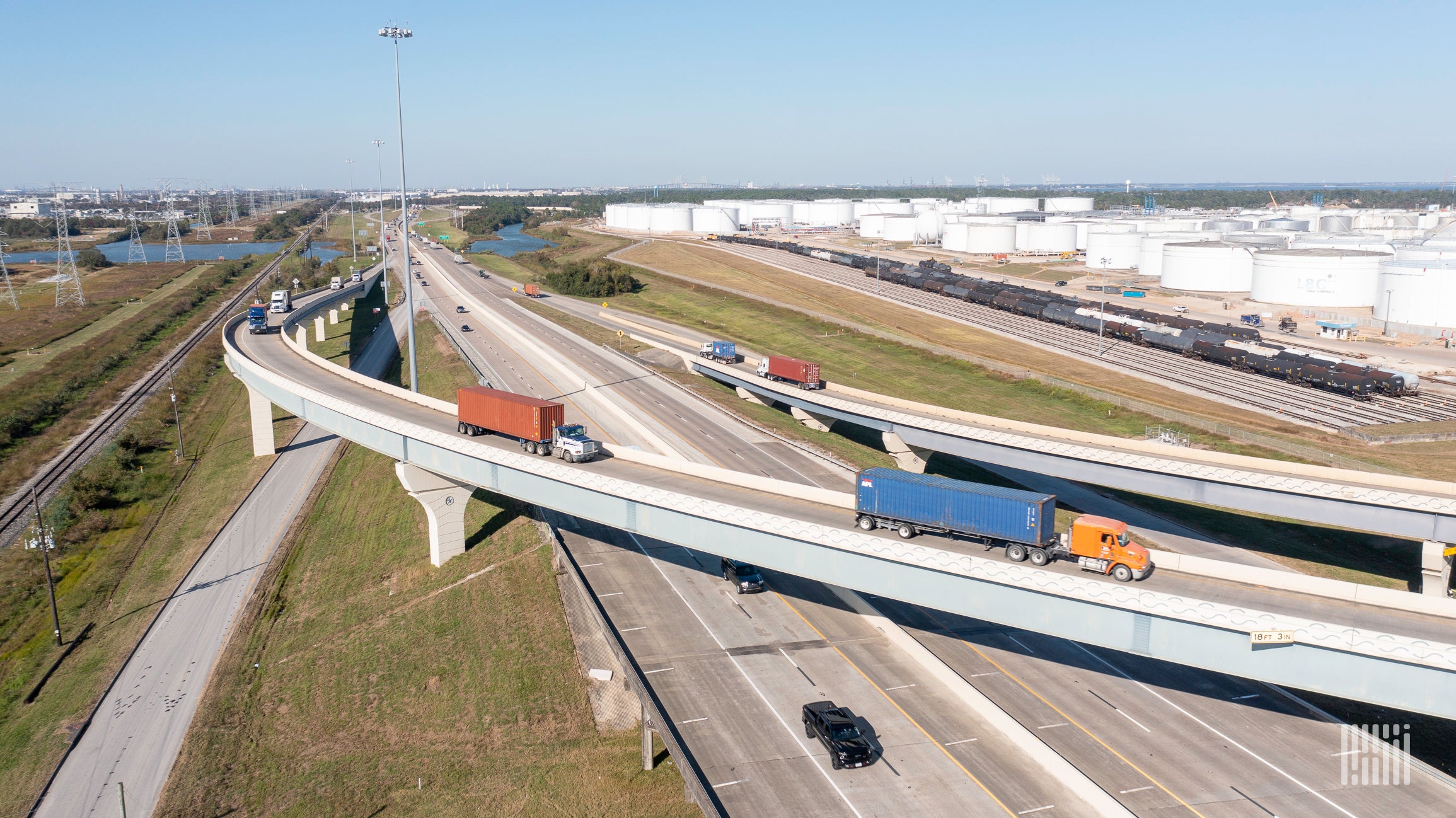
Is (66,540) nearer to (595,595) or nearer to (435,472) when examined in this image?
(435,472)

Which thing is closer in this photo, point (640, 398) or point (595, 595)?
point (595, 595)

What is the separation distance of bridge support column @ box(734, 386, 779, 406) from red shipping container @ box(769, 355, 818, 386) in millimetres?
5338

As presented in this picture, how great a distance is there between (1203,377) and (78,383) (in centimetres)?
12127

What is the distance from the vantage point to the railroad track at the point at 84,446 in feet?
206

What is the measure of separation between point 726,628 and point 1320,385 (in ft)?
237

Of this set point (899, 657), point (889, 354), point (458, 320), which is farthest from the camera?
point (458, 320)

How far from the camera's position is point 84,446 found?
79.3m

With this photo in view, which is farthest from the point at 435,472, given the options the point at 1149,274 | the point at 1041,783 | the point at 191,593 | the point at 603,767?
the point at 1149,274

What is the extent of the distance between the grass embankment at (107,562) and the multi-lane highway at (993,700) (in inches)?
946

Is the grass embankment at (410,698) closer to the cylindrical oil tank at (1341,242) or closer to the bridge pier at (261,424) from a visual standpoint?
the bridge pier at (261,424)

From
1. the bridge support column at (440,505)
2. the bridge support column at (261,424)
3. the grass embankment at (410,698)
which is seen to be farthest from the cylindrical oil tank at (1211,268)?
the bridge support column at (261,424)

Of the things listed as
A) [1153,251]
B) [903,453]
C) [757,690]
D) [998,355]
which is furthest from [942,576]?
[1153,251]

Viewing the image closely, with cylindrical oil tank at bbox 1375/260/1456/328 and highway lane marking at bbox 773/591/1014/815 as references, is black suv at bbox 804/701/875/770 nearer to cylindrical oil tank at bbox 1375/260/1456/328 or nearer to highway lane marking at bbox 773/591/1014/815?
highway lane marking at bbox 773/591/1014/815

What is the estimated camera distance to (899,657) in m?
36.2
